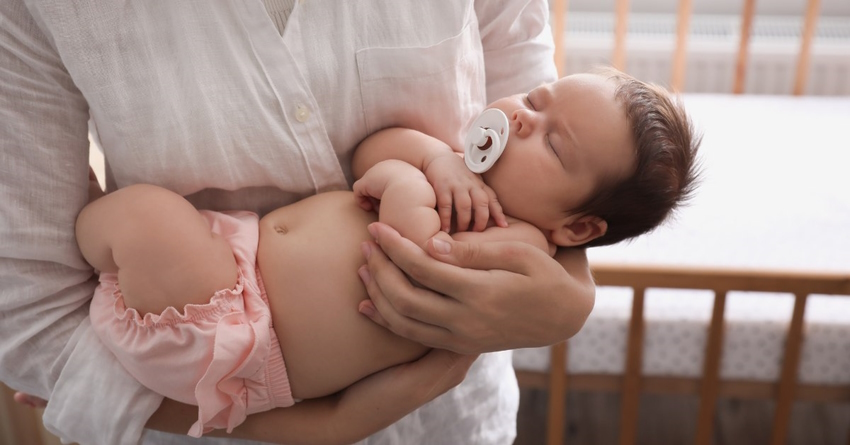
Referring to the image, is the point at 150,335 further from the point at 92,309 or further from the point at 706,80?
the point at 706,80

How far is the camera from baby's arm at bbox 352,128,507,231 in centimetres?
84

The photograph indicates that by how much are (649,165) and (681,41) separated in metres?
1.69

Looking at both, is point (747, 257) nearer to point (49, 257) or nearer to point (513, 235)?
point (513, 235)

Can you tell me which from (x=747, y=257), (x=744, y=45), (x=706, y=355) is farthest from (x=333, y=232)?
(x=744, y=45)

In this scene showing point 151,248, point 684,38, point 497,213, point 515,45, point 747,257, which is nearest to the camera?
point 151,248

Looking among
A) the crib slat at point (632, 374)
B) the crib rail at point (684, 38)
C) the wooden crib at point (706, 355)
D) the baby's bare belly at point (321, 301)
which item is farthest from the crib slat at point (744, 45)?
the baby's bare belly at point (321, 301)

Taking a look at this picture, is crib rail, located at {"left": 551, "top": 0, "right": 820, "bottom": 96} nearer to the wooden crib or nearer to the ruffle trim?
the wooden crib

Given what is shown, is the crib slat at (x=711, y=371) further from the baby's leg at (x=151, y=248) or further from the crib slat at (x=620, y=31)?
the crib slat at (x=620, y=31)

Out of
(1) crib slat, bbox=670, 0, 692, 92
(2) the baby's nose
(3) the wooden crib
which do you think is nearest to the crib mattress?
(3) the wooden crib

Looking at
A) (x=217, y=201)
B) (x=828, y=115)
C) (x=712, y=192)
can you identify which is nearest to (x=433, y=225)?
(x=217, y=201)

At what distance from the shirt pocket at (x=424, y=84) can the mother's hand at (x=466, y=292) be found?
17 centimetres

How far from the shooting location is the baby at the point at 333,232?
779 millimetres

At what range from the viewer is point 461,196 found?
0.84 metres

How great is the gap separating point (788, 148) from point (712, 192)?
13.7 inches
